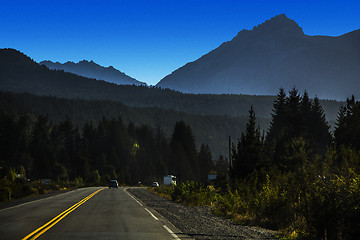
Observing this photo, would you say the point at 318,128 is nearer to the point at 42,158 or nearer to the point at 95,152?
the point at 42,158

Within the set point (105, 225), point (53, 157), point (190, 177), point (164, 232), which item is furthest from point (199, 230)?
point (190, 177)

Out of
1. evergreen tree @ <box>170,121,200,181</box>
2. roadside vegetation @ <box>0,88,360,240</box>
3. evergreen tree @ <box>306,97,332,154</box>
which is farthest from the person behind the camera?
evergreen tree @ <box>170,121,200,181</box>

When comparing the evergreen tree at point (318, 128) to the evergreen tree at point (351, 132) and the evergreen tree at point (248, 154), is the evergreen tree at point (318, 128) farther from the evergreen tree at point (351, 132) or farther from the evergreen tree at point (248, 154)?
the evergreen tree at point (248, 154)

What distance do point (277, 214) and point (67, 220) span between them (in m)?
8.58

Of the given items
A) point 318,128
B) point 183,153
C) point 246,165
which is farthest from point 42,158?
point 246,165

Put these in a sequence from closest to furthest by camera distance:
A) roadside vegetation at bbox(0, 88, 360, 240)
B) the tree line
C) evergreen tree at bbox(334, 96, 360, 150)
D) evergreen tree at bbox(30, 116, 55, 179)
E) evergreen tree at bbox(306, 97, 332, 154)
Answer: roadside vegetation at bbox(0, 88, 360, 240)
evergreen tree at bbox(334, 96, 360, 150)
evergreen tree at bbox(306, 97, 332, 154)
evergreen tree at bbox(30, 116, 55, 179)
the tree line

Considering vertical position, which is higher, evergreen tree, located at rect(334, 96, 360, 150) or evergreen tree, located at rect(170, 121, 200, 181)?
evergreen tree, located at rect(334, 96, 360, 150)

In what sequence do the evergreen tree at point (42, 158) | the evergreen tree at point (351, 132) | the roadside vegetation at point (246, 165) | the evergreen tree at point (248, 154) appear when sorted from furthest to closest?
1. the evergreen tree at point (42, 158)
2. the evergreen tree at point (351, 132)
3. the evergreen tree at point (248, 154)
4. the roadside vegetation at point (246, 165)

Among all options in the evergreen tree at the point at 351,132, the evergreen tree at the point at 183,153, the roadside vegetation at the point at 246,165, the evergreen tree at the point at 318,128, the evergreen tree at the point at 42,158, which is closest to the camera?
the roadside vegetation at the point at 246,165

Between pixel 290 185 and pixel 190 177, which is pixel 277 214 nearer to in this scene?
pixel 290 185

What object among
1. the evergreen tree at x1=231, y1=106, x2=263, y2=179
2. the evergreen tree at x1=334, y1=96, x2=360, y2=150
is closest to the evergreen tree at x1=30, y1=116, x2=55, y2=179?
the evergreen tree at x1=334, y1=96, x2=360, y2=150

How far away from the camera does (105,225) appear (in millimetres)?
15680

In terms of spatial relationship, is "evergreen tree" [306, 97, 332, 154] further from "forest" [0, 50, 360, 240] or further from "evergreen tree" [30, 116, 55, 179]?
"evergreen tree" [30, 116, 55, 179]

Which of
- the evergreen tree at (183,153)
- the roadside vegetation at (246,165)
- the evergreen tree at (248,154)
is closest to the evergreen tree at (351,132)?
the roadside vegetation at (246,165)
